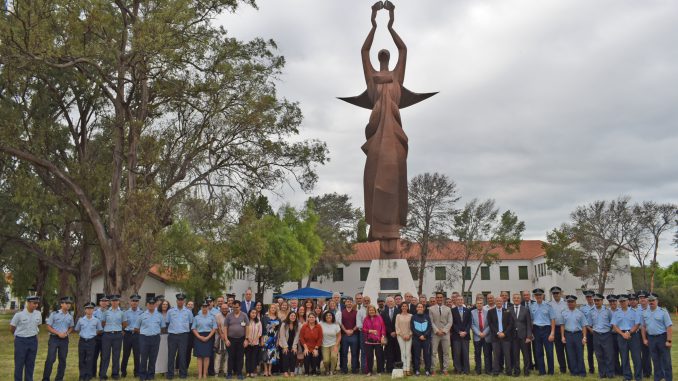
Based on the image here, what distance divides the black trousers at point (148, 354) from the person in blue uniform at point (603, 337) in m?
6.71

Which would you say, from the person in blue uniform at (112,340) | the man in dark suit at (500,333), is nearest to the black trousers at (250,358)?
the person in blue uniform at (112,340)

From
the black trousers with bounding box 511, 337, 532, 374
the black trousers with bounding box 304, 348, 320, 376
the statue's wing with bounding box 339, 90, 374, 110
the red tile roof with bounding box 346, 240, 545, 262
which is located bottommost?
the black trousers with bounding box 304, 348, 320, 376

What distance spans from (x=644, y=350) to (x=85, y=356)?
841cm

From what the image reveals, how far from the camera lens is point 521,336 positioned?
870 centimetres

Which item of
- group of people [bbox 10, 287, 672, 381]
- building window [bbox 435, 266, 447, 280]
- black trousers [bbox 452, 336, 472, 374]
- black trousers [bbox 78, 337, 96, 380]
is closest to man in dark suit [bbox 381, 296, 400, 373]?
group of people [bbox 10, 287, 672, 381]

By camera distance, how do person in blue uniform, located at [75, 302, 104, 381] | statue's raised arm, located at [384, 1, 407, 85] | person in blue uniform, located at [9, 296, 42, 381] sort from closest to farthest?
person in blue uniform, located at [9, 296, 42, 381], person in blue uniform, located at [75, 302, 104, 381], statue's raised arm, located at [384, 1, 407, 85]

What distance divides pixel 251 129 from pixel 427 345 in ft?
33.7

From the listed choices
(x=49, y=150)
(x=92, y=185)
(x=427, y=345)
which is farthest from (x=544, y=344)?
(x=49, y=150)

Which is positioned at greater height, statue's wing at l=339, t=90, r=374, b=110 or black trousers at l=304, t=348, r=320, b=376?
statue's wing at l=339, t=90, r=374, b=110

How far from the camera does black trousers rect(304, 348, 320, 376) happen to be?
8945 mm

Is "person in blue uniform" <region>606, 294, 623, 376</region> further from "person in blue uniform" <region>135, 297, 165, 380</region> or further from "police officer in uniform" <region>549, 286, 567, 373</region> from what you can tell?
"person in blue uniform" <region>135, 297, 165, 380</region>

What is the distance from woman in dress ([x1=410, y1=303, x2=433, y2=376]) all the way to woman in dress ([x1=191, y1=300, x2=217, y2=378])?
3111mm

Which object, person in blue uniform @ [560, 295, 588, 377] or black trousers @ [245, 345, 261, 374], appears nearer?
person in blue uniform @ [560, 295, 588, 377]

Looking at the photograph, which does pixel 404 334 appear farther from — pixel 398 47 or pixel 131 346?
pixel 398 47
